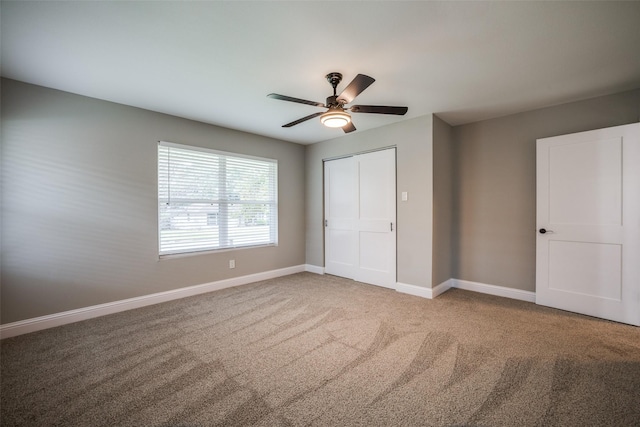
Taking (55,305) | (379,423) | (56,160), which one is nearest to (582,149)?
(379,423)

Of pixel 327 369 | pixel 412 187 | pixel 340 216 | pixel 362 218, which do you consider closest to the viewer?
pixel 327 369

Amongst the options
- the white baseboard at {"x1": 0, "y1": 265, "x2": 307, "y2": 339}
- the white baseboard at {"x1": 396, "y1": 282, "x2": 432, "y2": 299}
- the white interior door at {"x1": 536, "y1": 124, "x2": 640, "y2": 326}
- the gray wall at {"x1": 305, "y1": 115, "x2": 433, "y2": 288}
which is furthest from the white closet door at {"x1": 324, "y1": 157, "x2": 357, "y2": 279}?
the white interior door at {"x1": 536, "y1": 124, "x2": 640, "y2": 326}

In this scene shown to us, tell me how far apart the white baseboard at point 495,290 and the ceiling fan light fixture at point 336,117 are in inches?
119

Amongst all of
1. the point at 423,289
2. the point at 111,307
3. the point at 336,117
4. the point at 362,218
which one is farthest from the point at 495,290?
the point at 111,307

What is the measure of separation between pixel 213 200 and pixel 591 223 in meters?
4.70

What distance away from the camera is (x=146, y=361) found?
219 cm

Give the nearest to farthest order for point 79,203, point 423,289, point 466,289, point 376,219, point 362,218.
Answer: point 79,203, point 423,289, point 466,289, point 376,219, point 362,218

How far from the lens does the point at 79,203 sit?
3.00m

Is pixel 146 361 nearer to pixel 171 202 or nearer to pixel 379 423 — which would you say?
pixel 379 423

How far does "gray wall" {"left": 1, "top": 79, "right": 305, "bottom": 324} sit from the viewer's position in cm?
268

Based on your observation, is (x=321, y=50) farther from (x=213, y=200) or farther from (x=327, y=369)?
(x=213, y=200)

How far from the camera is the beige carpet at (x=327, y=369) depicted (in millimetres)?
1624

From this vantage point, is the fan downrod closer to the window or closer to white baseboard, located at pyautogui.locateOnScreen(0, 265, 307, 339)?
the window

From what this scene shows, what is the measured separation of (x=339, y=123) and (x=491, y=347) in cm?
243
